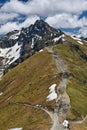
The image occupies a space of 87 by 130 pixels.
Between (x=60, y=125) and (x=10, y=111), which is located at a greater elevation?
(x=60, y=125)

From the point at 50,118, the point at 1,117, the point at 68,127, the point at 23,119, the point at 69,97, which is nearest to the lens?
the point at 68,127

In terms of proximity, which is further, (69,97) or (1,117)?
(1,117)

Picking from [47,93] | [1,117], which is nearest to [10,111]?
[1,117]

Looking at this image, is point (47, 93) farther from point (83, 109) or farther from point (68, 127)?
point (68, 127)

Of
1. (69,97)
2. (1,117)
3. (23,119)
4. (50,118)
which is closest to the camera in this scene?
(50,118)

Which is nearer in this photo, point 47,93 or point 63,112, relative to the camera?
point 63,112

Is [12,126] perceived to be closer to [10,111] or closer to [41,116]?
[41,116]

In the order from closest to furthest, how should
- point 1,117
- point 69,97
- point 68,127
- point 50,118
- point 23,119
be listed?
point 68,127, point 50,118, point 23,119, point 69,97, point 1,117

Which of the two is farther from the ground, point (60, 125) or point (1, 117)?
point (60, 125)

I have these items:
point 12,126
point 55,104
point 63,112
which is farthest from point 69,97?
point 12,126
